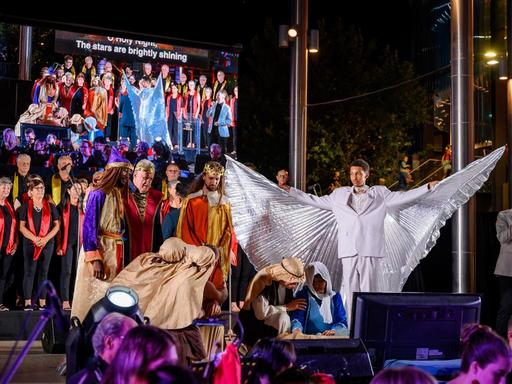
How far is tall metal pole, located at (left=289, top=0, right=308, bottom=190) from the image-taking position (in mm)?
14250

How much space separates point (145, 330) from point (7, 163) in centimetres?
1041

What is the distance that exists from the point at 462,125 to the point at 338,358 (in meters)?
6.06

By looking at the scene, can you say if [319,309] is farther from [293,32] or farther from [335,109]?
[335,109]

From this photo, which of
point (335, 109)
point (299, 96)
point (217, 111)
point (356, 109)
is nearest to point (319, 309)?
point (299, 96)

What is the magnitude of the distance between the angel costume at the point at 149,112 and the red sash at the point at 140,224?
6.14m

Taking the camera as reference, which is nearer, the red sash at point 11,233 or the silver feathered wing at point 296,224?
the silver feathered wing at point 296,224

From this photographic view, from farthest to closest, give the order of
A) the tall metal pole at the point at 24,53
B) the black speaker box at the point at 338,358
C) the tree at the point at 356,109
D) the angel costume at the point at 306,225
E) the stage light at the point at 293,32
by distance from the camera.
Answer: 1. the tree at the point at 356,109
2. the stage light at the point at 293,32
3. the tall metal pole at the point at 24,53
4. the angel costume at the point at 306,225
5. the black speaker box at the point at 338,358

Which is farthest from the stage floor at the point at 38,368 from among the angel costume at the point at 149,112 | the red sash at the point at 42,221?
the angel costume at the point at 149,112

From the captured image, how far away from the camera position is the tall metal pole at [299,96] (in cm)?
1425

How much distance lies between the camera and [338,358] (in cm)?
479

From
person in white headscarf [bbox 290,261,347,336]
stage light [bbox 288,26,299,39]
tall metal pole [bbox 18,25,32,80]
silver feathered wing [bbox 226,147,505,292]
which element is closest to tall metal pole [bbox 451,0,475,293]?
silver feathered wing [bbox 226,147,505,292]

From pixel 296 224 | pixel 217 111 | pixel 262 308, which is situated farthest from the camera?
pixel 217 111

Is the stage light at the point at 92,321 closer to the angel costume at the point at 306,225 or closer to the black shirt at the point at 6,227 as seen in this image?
the angel costume at the point at 306,225

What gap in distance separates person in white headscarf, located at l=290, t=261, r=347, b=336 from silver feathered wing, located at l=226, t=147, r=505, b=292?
3.80 ft
